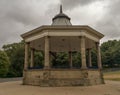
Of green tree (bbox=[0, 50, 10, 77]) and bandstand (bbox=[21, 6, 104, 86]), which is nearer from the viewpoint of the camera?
bandstand (bbox=[21, 6, 104, 86])

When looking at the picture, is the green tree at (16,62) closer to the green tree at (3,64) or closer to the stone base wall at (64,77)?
the green tree at (3,64)

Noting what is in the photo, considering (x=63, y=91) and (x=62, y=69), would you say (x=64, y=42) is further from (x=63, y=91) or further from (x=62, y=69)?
(x=63, y=91)

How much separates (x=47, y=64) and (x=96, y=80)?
8.49 meters

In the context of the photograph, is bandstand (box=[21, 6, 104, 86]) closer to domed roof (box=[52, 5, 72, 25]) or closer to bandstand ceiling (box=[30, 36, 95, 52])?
domed roof (box=[52, 5, 72, 25])

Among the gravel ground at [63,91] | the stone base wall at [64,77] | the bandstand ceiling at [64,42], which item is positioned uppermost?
the bandstand ceiling at [64,42]

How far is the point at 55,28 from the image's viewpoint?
24812mm

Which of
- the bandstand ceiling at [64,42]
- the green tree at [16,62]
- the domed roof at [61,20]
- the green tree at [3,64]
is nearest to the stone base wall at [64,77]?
the bandstand ceiling at [64,42]

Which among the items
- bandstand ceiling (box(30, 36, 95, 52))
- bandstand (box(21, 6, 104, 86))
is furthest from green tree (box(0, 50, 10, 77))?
bandstand (box(21, 6, 104, 86))

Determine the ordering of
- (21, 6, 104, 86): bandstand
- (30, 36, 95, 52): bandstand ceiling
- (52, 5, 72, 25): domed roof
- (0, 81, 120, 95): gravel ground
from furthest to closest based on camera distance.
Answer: (30, 36, 95, 52): bandstand ceiling < (52, 5, 72, 25): domed roof < (21, 6, 104, 86): bandstand < (0, 81, 120, 95): gravel ground

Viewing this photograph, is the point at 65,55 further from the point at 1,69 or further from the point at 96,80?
the point at 96,80

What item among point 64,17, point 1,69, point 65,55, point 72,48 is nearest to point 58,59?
point 65,55

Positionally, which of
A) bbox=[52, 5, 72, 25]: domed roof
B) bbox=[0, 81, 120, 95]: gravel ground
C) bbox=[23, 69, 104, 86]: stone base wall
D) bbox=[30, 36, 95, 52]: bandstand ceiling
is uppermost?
bbox=[52, 5, 72, 25]: domed roof

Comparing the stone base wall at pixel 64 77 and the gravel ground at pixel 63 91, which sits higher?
the stone base wall at pixel 64 77

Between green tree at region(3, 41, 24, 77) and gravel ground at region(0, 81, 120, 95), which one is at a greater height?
green tree at region(3, 41, 24, 77)
